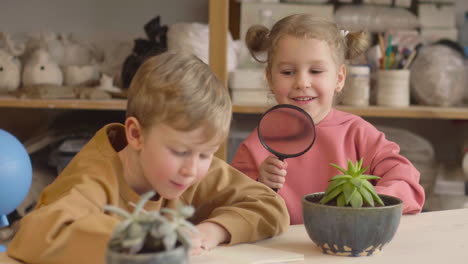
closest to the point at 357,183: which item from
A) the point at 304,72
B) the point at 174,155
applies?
the point at 174,155

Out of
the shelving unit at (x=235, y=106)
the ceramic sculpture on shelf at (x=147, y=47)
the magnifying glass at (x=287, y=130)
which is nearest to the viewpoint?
the magnifying glass at (x=287, y=130)

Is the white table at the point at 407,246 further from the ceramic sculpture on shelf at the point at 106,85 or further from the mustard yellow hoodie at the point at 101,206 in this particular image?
the ceramic sculpture on shelf at the point at 106,85

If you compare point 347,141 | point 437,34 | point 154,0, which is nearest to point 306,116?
point 347,141

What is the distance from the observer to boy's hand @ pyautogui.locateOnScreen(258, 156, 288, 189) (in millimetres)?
1104

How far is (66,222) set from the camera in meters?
0.76

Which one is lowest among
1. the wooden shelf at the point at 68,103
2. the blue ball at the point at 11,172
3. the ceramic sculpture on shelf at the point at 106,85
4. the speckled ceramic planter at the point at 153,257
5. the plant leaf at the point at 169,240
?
the blue ball at the point at 11,172

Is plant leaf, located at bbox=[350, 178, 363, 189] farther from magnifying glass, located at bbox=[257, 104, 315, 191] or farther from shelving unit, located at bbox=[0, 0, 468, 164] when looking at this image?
shelving unit, located at bbox=[0, 0, 468, 164]

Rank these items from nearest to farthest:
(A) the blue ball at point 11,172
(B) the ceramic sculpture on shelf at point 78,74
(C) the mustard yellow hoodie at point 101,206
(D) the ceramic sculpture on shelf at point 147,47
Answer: (C) the mustard yellow hoodie at point 101,206 → (A) the blue ball at point 11,172 → (D) the ceramic sculpture on shelf at point 147,47 → (B) the ceramic sculpture on shelf at point 78,74

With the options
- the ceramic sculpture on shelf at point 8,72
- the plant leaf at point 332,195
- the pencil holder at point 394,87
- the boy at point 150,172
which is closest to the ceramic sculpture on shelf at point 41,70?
the ceramic sculpture on shelf at point 8,72

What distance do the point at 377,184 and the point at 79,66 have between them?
1640 millimetres

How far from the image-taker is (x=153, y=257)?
539 millimetres

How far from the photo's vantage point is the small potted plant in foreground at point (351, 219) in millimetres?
793

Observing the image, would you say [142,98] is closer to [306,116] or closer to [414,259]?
[306,116]

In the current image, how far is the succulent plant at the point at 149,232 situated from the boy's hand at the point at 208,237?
25 centimetres
